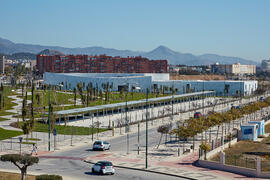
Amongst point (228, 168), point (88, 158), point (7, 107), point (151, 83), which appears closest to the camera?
point (228, 168)

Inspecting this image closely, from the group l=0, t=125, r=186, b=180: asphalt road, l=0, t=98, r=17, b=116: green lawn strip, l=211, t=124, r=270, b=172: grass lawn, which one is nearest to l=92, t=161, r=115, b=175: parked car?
l=0, t=125, r=186, b=180: asphalt road

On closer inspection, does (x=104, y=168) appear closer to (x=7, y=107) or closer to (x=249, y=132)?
(x=249, y=132)

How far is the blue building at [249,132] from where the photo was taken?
61219 millimetres

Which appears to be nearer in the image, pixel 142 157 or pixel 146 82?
pixel 142 157

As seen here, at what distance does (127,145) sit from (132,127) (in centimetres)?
2139

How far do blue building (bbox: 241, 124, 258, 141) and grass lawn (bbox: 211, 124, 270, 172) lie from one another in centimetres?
148

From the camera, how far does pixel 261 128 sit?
66000 millimetres

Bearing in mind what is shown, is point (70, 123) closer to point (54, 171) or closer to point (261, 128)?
point (261, 128)

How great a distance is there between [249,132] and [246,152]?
11.6m

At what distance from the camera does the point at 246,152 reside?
50.7 meters

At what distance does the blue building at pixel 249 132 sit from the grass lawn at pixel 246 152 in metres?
1.48

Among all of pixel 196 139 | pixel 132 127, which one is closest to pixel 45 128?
pixel 132 127

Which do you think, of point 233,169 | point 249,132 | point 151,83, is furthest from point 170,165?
point 151,83

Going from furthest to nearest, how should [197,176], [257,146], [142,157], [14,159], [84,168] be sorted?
[257,146]
[142,157]
[84,168]
[197,176]
[14,159]
